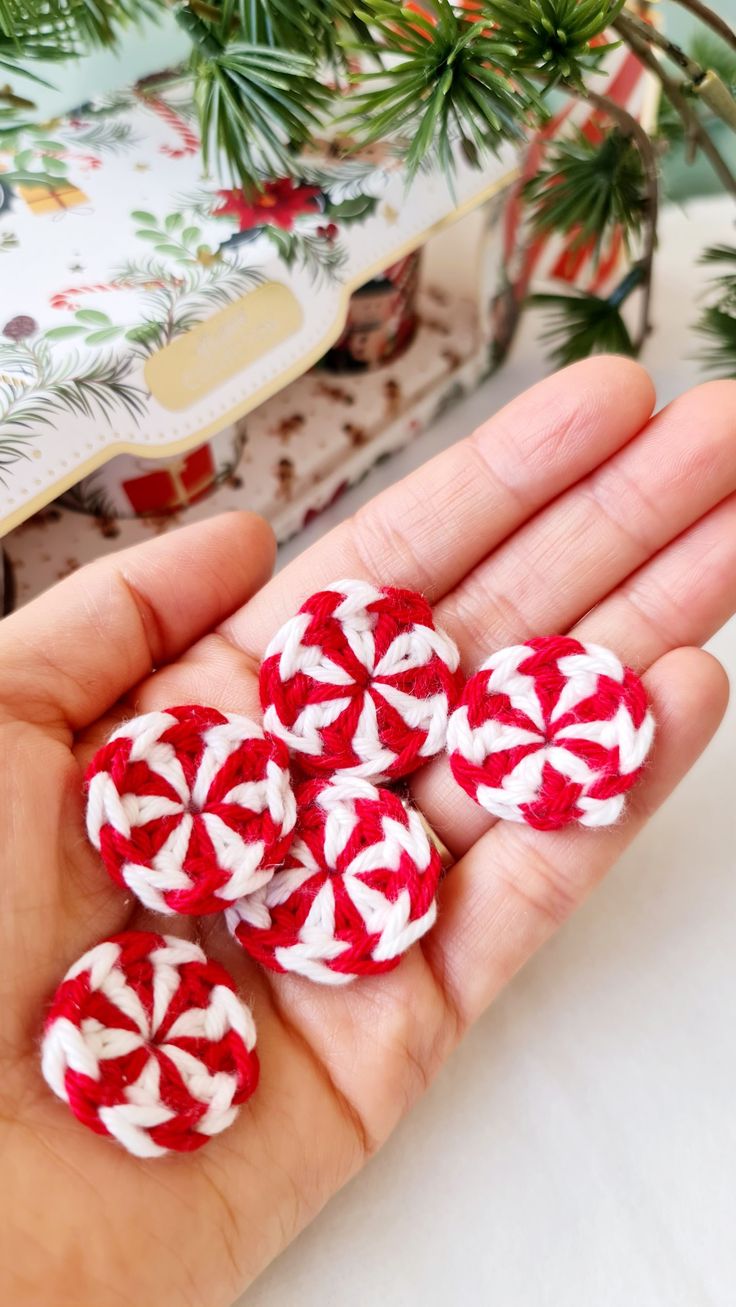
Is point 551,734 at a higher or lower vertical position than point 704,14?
lower

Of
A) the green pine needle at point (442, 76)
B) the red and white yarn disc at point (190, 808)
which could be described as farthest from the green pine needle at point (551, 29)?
the red and white yarn disc at point (190, 808)

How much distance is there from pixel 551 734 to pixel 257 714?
23cm

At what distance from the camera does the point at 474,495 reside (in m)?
0.83

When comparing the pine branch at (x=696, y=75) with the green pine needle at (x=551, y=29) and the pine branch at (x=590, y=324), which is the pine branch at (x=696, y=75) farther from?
the pine branch at (x=590, y=324)

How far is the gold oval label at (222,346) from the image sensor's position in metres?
0.83

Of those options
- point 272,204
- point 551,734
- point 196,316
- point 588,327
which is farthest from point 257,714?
point 588,327

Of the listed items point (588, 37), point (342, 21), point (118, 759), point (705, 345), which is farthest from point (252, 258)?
point (705, 345)

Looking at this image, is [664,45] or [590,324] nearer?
[664,45]

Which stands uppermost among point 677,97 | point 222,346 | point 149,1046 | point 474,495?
point 677,97

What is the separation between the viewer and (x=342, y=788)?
29.0 inches

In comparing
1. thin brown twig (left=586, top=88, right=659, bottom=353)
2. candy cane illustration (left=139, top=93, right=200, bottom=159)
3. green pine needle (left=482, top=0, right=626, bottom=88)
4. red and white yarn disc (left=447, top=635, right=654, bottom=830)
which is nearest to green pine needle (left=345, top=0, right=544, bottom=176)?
green pine needle (left=482, top=0, right=626, bottom=88)

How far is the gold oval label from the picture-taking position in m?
0.83

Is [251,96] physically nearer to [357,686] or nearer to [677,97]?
[677,97]

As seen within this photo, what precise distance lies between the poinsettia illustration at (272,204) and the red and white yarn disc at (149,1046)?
625mm
